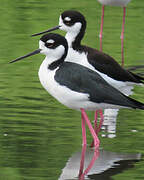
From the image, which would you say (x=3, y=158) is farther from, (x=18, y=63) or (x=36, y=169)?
(x=18, y=63)

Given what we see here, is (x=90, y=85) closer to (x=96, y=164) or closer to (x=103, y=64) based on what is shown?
(x=96, y=164)

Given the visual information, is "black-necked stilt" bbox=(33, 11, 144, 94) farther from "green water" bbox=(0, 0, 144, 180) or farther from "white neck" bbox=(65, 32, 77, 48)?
"green water" bbox=(0, 0, 144, 180)

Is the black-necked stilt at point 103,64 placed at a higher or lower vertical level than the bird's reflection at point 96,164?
higher

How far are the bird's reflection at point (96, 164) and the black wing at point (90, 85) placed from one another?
51cm

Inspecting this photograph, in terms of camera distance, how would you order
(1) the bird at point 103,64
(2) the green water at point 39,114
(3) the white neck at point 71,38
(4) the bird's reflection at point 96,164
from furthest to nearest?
A: (3) the white neck at point 71,38 < (1) the bird at point 103,64 < (2) the green water at point 39,114 < (4) the bird's reflection at point 96,164

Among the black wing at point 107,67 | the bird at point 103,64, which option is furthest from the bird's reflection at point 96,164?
the black wing at point 107,67

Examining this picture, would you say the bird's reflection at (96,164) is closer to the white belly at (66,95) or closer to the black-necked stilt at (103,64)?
the white belly at (66,95)

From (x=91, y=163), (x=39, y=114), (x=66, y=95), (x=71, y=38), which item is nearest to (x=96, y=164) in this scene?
(x=91, y=163)

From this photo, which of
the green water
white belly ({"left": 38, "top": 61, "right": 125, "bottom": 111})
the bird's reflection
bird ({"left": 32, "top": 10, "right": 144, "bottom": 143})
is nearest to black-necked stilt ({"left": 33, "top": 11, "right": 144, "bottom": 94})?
bird ({"left": 32, "top": 10, "right": 144, "bottom": 143})

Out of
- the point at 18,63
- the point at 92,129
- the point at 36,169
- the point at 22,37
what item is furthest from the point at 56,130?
the point at 22,37

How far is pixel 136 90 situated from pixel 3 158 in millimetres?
3236

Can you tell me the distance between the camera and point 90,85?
7.86m

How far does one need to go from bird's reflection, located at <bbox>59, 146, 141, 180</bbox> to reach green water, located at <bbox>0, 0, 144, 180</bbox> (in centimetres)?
7

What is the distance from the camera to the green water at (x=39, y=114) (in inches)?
292
